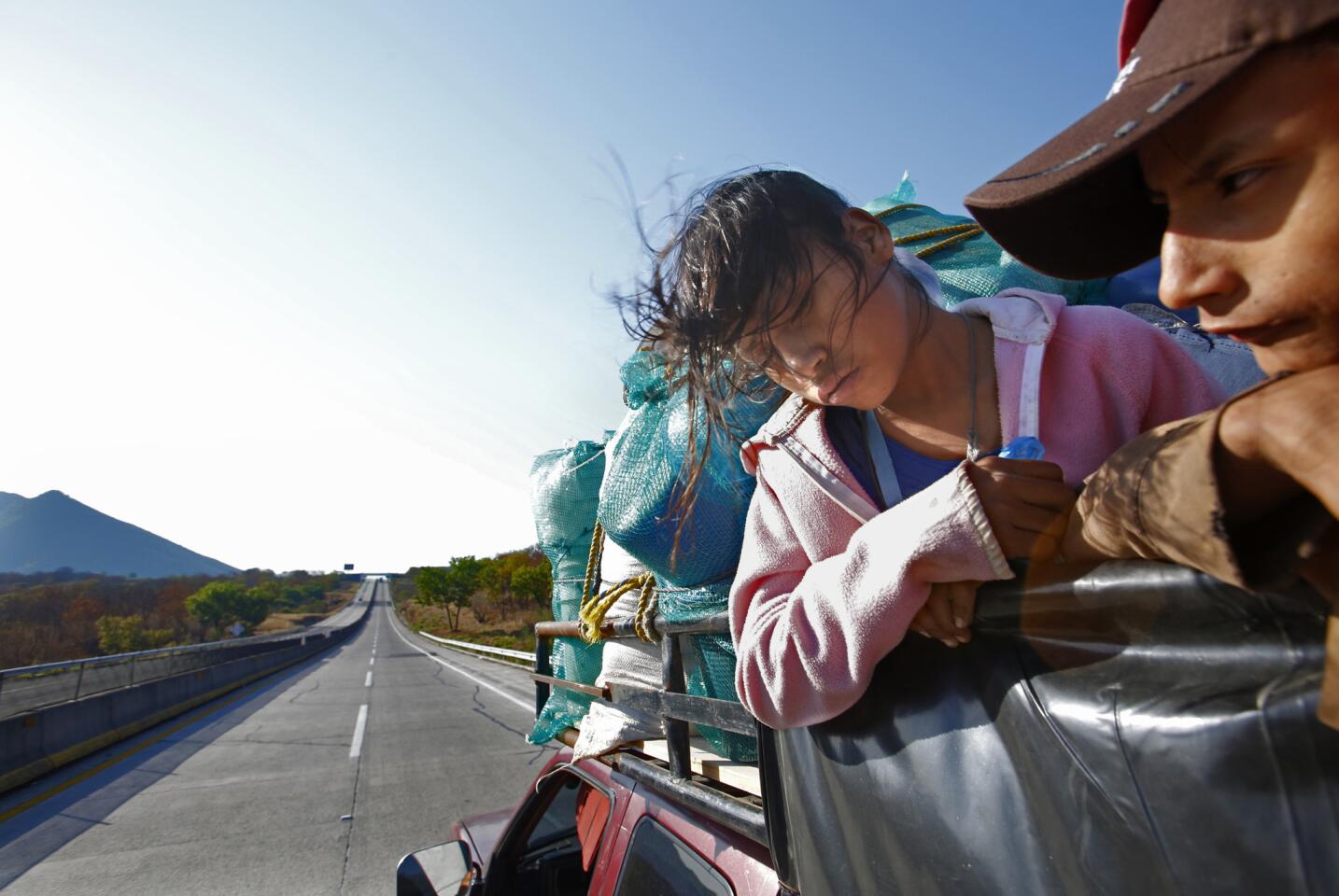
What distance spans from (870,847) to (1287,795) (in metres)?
0.57

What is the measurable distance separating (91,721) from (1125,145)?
586 inches

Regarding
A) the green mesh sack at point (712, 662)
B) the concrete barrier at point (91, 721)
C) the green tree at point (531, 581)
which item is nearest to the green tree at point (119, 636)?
the green tree at point (531, 581)

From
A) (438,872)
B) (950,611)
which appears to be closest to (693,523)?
(950,611)

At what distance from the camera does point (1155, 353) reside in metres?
1.14

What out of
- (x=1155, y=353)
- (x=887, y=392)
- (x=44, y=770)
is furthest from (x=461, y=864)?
(x=44, y=770)

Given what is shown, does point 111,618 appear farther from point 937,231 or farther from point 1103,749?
point 1103,749

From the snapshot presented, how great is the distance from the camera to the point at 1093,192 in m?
0.84

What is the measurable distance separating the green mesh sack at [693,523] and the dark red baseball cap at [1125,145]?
0.78 metres

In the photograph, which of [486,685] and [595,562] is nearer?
[595,562]

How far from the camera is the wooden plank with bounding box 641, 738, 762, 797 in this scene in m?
1.65

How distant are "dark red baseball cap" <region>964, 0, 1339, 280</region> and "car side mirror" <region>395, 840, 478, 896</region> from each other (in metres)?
2.92

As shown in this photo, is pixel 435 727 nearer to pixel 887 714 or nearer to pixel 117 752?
pixel 117 752

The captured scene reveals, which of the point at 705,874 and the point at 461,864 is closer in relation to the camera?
the point at 705,874

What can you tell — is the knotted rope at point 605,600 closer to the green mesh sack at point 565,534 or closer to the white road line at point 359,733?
the green mesh sack at point 565,534
